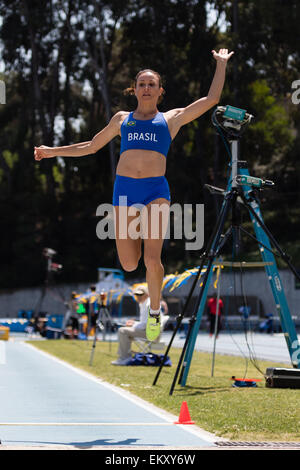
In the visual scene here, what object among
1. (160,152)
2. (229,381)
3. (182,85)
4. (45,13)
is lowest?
(229,381)

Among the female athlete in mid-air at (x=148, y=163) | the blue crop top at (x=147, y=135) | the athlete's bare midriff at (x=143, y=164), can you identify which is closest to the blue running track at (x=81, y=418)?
the female athlete in mid-air at (x=148, y=163)

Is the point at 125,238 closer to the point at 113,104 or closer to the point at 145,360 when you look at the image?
the point at 145,360

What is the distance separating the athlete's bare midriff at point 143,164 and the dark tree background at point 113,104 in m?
31.0

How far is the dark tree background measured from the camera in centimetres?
4122

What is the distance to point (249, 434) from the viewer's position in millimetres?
6574

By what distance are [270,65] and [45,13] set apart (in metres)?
14.9

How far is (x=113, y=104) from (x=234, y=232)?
3086cm

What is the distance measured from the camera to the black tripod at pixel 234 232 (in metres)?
9.99

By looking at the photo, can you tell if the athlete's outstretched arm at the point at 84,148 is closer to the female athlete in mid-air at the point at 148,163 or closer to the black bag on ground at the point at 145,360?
the female athlete in mid-air at the point at 148,163

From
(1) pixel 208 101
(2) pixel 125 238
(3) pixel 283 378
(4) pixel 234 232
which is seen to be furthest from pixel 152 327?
(4) pixel 234 232

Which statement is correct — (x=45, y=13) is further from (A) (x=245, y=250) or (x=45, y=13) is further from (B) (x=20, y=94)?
(A) (x=245, y=250)

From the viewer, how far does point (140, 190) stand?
236 inches
